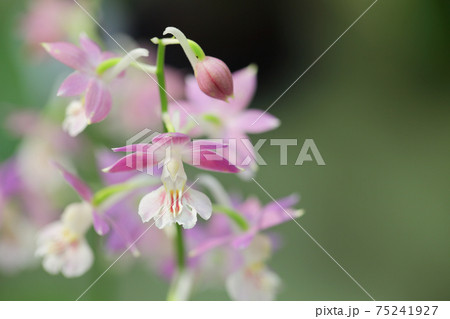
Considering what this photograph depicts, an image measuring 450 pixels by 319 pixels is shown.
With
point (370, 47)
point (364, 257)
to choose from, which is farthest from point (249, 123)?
point (370, 47)

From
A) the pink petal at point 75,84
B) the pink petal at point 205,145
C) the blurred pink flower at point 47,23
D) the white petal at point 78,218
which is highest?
the blurred pink flower at point 47,23

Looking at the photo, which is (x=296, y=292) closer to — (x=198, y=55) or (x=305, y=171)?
(x=305, y=171)

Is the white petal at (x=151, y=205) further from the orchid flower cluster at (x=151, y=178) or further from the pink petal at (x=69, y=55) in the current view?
the pink petal at (x=69, y=55)

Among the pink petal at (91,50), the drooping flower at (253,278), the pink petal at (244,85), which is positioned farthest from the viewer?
the pink petal at (244,85)

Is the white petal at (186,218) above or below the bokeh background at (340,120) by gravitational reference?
below

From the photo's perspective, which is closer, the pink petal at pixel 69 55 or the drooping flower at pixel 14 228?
the pink petal at pixel 69 55

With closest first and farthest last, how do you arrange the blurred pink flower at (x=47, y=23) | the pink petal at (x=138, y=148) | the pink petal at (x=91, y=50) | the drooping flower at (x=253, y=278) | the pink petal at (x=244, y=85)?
the pink petal at (x=138, y=148)
the pink petal at (x=91, y=50)
the drooping flower at (x=253, y=278)
the pink petal at (x=244, y=85)
the blurred pink flower at (x=47, y=23)

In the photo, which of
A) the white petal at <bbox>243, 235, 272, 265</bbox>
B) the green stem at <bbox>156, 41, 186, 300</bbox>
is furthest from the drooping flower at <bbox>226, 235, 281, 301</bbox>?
the green stem at <bbox>156, 41, 186, 300</bbox>

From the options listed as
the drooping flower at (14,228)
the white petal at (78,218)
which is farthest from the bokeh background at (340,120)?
the white petal at (78,218)

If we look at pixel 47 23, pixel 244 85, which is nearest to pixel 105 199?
pixel 244 85
